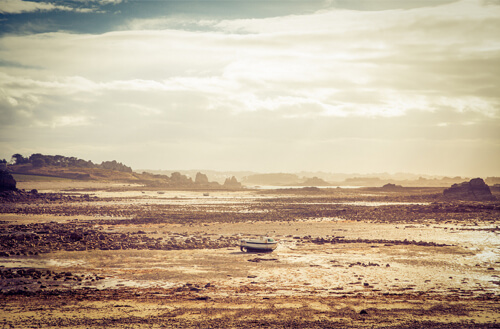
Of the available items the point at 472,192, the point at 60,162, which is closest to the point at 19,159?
the point at 60,162

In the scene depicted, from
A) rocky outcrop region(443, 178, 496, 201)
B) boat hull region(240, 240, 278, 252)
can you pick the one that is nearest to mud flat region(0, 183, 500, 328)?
boat hull region(240, 240, 278, 252)

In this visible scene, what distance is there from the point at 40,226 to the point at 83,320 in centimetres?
3140

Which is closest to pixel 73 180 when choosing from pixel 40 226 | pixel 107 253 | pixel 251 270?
pixel 40 226

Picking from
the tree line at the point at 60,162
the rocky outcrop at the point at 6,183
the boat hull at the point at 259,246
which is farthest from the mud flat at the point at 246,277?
the tree line at the point at 60,162

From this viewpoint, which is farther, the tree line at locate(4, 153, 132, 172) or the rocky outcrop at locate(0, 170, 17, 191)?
the tree line at locate(4, 153, 132, 172)

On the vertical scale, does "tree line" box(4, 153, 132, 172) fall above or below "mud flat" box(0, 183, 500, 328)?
above

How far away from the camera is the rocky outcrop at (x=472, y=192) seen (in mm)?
88656

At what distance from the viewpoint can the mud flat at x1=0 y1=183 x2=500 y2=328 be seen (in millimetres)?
17156

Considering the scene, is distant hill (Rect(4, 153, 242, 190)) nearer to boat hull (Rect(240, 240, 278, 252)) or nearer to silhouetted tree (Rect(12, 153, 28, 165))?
silhouetted tree (Rect(12, 153, 28, 165))

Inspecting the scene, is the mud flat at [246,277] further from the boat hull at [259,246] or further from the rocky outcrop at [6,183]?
the rocky outcrop at [6,183]

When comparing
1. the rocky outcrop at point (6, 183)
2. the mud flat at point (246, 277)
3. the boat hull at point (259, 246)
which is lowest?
the mud flat at point (246, 277)

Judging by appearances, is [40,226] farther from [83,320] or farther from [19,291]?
[83,320]

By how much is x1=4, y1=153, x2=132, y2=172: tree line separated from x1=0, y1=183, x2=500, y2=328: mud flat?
142m

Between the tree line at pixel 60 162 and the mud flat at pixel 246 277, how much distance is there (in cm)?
14183
